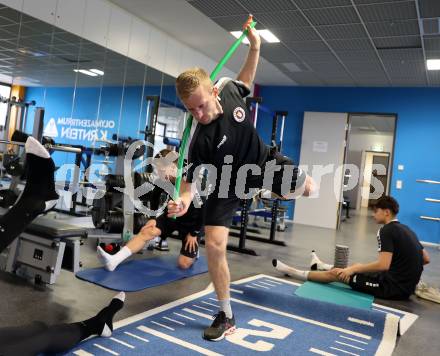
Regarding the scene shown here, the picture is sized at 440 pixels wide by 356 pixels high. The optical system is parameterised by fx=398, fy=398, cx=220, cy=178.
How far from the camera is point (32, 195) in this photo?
58.7 inches

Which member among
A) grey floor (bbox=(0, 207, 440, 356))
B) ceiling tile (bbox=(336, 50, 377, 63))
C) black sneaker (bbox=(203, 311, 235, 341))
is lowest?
grey floor (bbox=(0, 207, 440, 356))

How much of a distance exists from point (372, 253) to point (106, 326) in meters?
4.49

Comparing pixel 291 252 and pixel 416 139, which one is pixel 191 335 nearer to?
pixel 291 252

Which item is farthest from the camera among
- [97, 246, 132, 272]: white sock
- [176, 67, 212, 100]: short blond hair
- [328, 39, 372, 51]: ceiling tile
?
[328, 39, 372, 51]: ceiling tile

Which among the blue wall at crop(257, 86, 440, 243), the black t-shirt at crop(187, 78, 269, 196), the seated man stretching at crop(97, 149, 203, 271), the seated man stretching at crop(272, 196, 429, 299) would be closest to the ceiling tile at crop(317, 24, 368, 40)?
the blue wall at crop(257, 86, 440, 243)

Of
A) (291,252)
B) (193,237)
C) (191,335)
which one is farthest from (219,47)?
(191,335)

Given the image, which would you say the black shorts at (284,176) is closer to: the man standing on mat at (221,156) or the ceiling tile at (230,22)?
the man standing on mat at (221,156)

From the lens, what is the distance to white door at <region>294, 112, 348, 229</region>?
8.48 meters

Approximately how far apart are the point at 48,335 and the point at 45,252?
1.15 metres

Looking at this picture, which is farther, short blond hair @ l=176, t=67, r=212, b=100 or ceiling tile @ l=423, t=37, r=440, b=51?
ceiling tile @ l=423, t=37, r=440, b=51

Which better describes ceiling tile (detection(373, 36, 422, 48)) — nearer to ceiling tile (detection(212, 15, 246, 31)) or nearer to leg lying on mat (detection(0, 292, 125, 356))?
ceiling tile (detection(212, 15, 246, 31))

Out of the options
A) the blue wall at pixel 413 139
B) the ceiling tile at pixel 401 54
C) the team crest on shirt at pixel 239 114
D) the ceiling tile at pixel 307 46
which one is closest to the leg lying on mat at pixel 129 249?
the team crest on shirt at pixel 239 114

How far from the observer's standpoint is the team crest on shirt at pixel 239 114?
217 cm

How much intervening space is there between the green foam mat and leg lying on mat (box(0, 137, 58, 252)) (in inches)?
81.2
